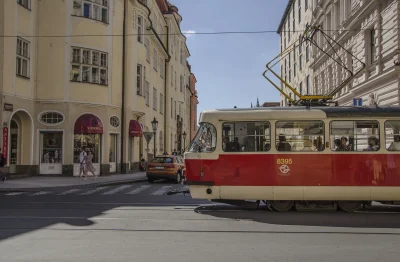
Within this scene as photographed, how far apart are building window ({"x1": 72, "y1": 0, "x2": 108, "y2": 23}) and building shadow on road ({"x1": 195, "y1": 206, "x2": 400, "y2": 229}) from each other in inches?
690

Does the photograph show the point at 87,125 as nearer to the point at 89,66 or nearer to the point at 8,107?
the point at 89,66

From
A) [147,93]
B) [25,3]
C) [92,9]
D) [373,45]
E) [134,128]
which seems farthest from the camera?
[147,93]

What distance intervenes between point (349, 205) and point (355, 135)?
186 cm

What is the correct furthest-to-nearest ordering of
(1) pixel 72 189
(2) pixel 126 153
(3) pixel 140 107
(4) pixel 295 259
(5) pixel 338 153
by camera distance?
(3) pixel 140 107, (2) pixel 126 153, (1) pixel 72 189, (5) pixel 338 153, (4) pixel 295 259

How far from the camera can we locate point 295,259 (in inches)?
253

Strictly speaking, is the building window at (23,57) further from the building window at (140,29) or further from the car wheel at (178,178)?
the car wheel at (178,178)

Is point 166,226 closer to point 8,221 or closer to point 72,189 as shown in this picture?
point 8,221

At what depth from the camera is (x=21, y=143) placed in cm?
2388

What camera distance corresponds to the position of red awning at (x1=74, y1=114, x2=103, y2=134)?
24594 mm

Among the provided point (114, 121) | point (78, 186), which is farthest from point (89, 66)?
point (78, 186)

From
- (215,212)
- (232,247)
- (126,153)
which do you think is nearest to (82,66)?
(126,153)

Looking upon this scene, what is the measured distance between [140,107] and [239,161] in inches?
795

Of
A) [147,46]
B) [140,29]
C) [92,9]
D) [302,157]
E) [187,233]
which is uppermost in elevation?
[140,29]

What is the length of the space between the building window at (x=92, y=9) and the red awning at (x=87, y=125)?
5.94 m
